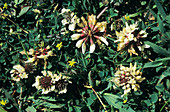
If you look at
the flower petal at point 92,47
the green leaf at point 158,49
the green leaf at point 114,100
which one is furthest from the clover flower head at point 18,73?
the green leaf at point 158,49

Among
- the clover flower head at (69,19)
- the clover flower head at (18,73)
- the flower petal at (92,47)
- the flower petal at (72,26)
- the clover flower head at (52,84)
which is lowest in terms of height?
the clover flower head at (52,84)

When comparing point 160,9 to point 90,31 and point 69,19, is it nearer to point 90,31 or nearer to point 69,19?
point 90,31

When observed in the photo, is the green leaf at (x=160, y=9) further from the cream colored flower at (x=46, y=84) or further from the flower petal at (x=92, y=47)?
the cream colored flower at (x=46, y=84)

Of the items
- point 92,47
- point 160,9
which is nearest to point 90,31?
point 92,47

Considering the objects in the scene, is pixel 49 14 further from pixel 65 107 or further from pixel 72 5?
pixel 65 107

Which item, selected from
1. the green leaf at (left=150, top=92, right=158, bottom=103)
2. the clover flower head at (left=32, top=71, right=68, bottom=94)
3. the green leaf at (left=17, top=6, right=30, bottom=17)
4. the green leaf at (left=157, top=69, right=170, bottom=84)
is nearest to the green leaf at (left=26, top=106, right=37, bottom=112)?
the clover flower head at (left=32, top=71, right=68, bottom=94)
